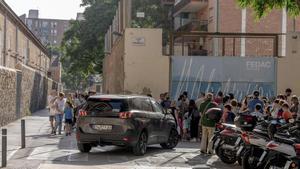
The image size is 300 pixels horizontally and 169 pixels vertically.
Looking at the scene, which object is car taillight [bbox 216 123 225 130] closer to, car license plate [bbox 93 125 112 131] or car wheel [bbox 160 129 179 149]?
car wheel [bbox 160 129 179 149]

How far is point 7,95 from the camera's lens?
90.6 ft

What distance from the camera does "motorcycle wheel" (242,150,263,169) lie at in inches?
531

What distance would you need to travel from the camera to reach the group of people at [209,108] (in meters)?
17.4

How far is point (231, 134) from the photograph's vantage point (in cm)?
1555

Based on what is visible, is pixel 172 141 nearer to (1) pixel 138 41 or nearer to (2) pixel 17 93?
(1) pixel 138 41

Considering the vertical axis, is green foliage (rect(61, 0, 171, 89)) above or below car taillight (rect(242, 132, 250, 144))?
above

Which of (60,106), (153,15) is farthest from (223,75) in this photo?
(153,15)

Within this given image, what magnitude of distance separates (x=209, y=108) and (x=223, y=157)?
2128mm

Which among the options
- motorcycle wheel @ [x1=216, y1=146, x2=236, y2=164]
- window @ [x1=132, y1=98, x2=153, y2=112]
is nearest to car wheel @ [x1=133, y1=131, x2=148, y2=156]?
window @ [x1=132, y1=98, x2=153, y2=112]

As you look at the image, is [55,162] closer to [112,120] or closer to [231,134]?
[112,120]

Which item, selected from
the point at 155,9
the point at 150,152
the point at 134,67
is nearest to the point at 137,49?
the point at 134,67

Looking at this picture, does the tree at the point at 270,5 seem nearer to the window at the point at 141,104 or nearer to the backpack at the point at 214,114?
the backpack at the point at 214,114

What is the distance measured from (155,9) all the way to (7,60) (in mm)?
18535

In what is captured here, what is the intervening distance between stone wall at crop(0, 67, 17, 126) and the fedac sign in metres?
6.95
